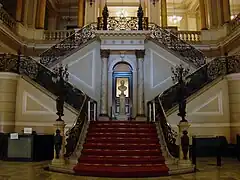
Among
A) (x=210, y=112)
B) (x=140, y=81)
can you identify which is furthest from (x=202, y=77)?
(x=140, y=81)

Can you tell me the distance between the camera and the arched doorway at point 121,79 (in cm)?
1210

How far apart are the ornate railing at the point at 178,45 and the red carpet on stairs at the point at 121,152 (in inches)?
184

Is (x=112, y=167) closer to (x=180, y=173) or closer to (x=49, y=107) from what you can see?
(x=180, y=173)

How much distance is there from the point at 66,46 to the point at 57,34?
5.87 feet

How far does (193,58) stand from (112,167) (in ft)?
→ 25.0

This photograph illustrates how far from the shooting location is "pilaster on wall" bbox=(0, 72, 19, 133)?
9367mm

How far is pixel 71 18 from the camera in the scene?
19766 millimetres

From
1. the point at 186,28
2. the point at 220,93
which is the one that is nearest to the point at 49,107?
the point at 220,93

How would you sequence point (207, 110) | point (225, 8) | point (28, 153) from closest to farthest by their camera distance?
point (28, 153) < point (207, 110) < point (225, 8)

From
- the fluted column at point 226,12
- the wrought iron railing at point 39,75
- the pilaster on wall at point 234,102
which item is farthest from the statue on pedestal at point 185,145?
the fluted column at point 226,12

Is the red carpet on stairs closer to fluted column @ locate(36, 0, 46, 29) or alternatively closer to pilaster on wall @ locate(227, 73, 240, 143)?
pilaster on wall @ locate(227, 73, 240, 143)

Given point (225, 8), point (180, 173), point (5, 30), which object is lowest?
point (180, 173)

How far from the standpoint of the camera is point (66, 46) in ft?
41.5

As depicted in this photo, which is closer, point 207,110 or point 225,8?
point 207,110
